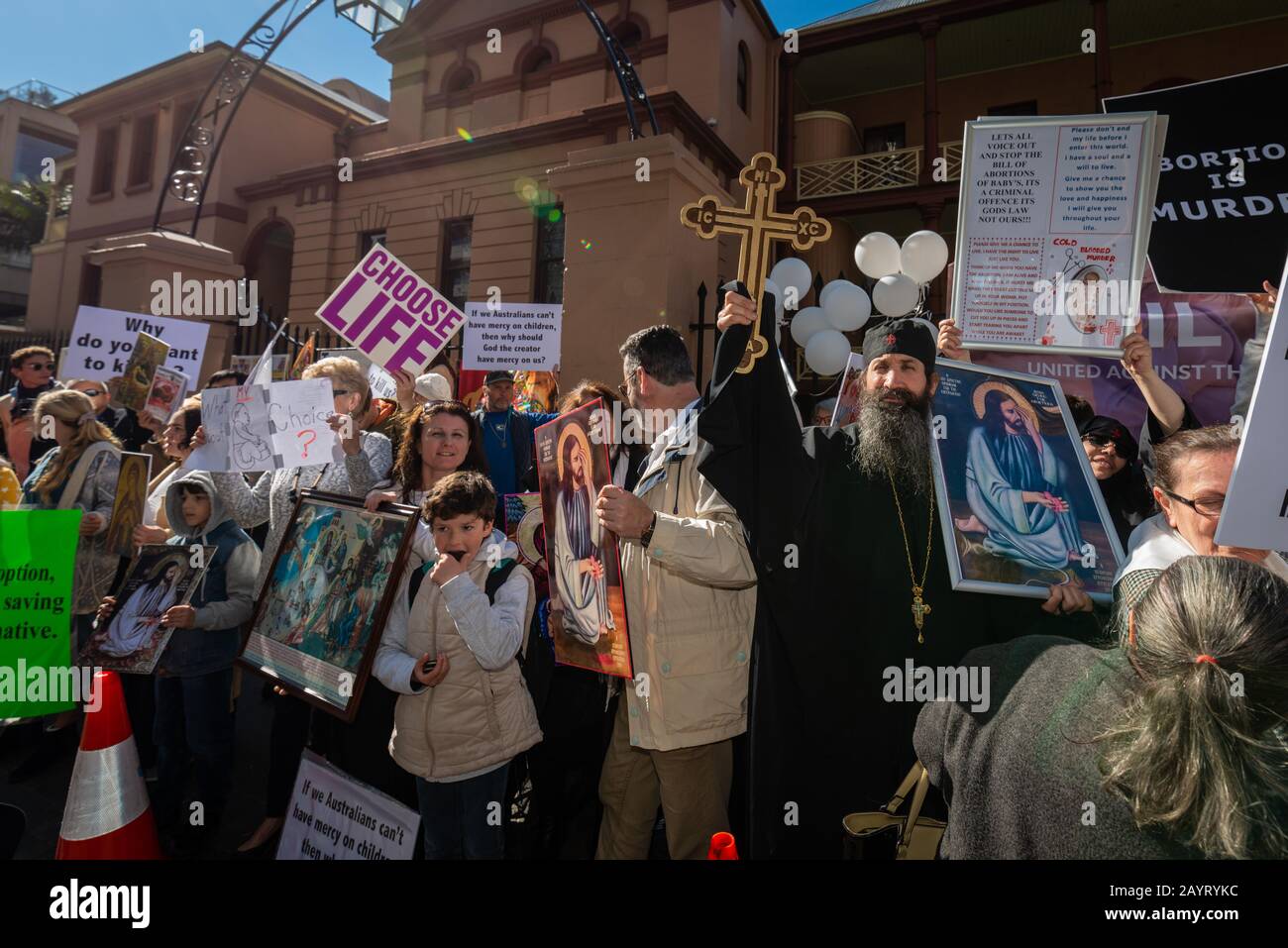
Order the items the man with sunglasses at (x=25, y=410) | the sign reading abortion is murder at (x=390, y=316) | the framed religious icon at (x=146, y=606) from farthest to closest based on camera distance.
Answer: the man with sunglasses at (x=25, y=410) → the sign reading abortion is murder at (x=390, y=316) → the framed religious icon at (x=146, y=606)

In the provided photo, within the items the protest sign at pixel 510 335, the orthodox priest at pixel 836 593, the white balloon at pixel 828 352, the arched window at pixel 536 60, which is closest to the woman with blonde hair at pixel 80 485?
the protest sign at pixel 510 335

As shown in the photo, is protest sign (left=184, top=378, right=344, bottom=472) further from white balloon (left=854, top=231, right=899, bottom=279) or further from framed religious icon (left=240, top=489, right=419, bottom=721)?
white balloon (left=854, top=231, right=899, bottom=279)

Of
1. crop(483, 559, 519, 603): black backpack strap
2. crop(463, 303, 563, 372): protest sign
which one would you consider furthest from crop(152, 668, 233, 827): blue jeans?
crop(463, 303, 563, 372): protest sign

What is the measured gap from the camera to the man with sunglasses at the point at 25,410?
523cm

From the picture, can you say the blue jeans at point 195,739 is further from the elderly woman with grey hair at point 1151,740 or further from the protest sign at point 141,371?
the elderly woman with grey hair at point 1151,740

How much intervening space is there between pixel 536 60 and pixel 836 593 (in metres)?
17.1

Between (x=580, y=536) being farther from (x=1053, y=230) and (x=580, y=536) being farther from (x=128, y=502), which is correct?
(x=128, y=502)

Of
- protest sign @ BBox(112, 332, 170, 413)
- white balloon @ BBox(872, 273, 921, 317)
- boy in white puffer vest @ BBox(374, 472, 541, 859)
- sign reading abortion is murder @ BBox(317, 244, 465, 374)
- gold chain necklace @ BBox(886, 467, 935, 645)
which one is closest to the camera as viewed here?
boy in white puffer vest @ BBox(374, 472, 541, 859)

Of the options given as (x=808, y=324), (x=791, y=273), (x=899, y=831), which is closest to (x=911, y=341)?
Result: (x=899, y=831)

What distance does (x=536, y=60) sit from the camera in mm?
16062

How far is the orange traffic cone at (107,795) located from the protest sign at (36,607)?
0.49 metres

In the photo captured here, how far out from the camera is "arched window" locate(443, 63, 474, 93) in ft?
54.7

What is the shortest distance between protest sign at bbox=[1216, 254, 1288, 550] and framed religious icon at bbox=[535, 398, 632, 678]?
5.49 ft
